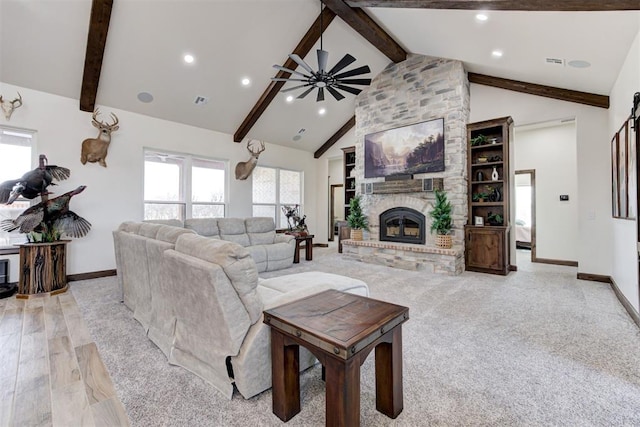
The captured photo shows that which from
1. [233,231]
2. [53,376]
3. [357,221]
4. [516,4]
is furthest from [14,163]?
[516,4]

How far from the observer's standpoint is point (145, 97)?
17.4ft

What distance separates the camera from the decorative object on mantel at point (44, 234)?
12.7ft

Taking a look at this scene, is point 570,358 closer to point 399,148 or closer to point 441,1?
point 441,1

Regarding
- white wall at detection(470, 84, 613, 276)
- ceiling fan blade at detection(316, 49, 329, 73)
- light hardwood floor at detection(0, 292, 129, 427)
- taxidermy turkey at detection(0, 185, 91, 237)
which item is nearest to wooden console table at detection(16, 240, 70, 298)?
taxidermy turkey at detection(0, 185, 91, 237)

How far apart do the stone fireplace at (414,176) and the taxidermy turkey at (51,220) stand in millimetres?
5055

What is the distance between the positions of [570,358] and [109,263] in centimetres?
657

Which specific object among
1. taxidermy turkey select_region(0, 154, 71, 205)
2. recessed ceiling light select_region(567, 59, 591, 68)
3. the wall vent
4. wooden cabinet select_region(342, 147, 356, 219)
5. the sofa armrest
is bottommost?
the sofa armrest

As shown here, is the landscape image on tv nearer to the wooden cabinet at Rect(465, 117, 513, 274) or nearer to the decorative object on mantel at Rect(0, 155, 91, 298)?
the wooden cabinet at Rect(465, 117, 513, 274)

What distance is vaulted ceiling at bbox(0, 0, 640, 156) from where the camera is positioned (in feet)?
11.2

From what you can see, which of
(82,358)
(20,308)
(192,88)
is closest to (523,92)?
(192,88)

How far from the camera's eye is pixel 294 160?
339 inches

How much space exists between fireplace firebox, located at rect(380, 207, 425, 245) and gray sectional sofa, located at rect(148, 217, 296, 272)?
2175 millimetres

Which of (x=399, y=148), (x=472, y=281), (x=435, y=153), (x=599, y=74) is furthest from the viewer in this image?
(x=399, y=148)

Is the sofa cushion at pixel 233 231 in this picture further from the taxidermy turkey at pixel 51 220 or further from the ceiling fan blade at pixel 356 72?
the ceiling fan blade at pixel 356 72
